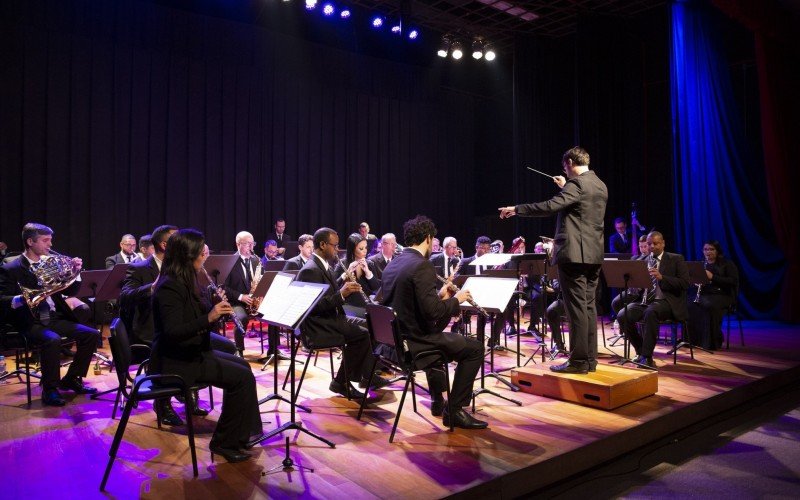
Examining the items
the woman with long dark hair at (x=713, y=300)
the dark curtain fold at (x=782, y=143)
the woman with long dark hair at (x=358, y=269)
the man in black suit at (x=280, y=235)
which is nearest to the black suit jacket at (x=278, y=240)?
the man in black suit at (x=280, y=235)

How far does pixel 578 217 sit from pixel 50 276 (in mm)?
4458

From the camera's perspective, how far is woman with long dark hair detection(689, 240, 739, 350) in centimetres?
686

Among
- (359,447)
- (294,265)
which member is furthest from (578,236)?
(294,265)

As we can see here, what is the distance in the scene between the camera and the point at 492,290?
448cm

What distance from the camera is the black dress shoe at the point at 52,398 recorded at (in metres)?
4.66

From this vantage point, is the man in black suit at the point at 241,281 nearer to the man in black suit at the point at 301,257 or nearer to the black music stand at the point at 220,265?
the black music stand at the point at 220,265

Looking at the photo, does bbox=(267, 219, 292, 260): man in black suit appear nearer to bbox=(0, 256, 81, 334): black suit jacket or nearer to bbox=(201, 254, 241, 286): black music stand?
bbox=(201, 254, 241, 286): black music stand

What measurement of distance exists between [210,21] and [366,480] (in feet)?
32.2

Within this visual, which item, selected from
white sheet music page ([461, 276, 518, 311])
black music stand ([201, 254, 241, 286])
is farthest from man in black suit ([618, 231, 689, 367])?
black music stand ([201, 254, 241, 286])

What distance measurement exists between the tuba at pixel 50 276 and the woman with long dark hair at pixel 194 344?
2.16 metres

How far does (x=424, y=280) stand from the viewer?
3887mm

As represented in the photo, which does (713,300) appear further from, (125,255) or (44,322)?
(125,255)

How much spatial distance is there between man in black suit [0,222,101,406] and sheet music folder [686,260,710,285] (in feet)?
21.0

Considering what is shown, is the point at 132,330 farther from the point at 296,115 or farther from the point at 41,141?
the point at 296,115
